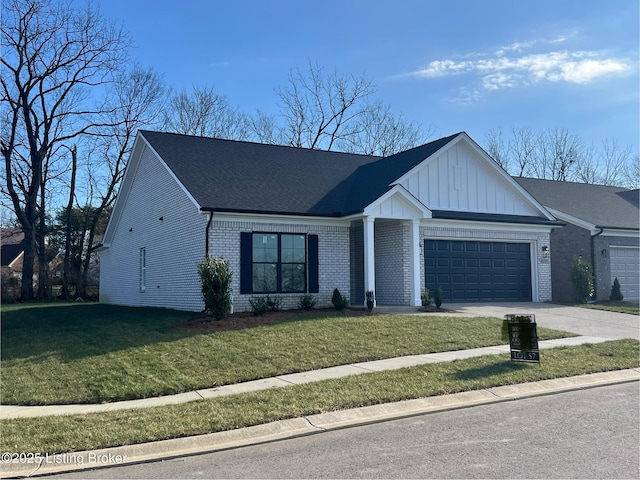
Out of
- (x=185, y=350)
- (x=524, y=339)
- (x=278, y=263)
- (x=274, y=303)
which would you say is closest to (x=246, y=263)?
(x=278, y=263)

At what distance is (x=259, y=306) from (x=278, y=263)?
2.13 meters

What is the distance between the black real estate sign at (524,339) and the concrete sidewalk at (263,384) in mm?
956

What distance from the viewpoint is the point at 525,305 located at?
20.1 m

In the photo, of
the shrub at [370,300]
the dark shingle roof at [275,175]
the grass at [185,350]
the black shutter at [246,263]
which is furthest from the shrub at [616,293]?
the black shutter at [246,263]

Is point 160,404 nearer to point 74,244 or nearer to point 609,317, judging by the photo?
point 609,317

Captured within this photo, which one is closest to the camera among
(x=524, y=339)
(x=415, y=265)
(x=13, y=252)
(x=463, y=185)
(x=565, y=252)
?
(x=524, y=339)

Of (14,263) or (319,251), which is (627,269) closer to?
(319,251)

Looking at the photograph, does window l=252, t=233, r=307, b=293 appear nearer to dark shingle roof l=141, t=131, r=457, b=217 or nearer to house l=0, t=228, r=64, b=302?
dark shingle roof l=141, t=131, r=457, b=217

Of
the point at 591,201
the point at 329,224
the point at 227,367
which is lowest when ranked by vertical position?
the point at 227,367

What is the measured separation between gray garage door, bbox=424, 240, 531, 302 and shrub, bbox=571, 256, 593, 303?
5.80 feet

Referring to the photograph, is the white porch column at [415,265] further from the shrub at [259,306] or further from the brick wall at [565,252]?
the brick wall at [565,252]

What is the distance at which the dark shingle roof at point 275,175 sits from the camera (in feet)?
58.6

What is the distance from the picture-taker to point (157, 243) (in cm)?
2102

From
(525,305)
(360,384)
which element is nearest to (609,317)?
(525,305)
